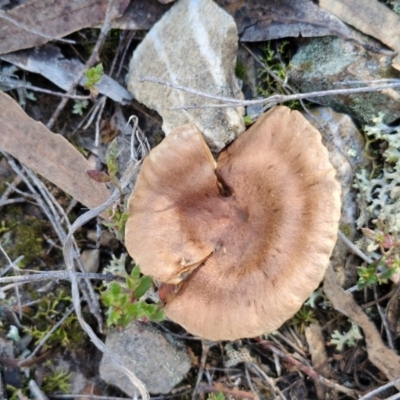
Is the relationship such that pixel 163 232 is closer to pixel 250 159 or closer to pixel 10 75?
pixel 250 159

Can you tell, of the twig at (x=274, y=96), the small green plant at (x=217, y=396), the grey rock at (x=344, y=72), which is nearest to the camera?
the twig at (x=274, y=96)

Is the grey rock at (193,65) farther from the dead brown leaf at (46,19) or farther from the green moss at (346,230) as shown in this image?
the green moss at (346,230)

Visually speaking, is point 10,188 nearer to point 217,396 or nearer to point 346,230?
point 217,396

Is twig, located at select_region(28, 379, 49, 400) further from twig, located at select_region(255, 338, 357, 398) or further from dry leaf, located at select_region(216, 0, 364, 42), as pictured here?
dry leaf, located at select_region(216, 0, 364, 42)

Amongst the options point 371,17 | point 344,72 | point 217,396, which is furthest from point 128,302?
point 371,17

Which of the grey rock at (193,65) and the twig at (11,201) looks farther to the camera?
the twig at (11,201)

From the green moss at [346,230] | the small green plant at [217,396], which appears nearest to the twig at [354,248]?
the green moss at [346,230]
